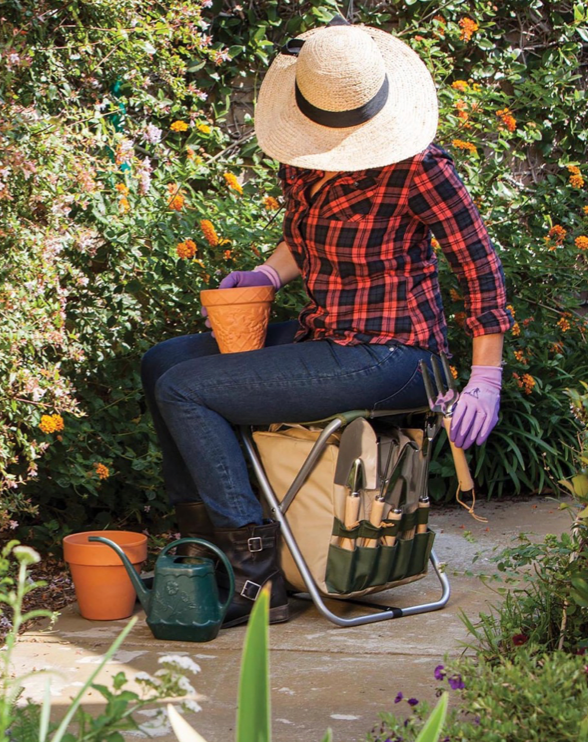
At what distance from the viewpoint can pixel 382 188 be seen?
2652 millimetres

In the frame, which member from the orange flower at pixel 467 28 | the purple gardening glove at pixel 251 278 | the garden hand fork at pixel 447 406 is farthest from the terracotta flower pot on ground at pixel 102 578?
the orange flower at pixel 467 28

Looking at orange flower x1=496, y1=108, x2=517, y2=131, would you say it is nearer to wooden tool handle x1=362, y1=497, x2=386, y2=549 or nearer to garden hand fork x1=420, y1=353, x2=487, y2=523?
garden hand fork x1=420, y1=353, x2=487, y2=523

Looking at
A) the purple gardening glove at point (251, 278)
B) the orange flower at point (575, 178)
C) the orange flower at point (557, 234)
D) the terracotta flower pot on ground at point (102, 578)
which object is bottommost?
the terracotta flower pot on ground at point (102, 578)

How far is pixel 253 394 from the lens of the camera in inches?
104

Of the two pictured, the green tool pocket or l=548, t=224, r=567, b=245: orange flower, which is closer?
the green tool pocket

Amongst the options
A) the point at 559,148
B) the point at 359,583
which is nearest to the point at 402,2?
the point at 559,148

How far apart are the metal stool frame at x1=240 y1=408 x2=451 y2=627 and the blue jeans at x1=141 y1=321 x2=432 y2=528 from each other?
2.0 inches

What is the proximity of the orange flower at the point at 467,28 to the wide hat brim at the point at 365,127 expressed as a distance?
166cm

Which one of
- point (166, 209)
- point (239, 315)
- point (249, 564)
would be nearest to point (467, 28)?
point (166, 209)

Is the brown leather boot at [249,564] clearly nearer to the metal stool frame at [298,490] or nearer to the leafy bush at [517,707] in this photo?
the metal stool frame at [298,490]

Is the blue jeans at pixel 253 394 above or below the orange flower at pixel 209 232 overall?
below

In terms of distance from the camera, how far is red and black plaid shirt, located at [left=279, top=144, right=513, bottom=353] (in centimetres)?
264

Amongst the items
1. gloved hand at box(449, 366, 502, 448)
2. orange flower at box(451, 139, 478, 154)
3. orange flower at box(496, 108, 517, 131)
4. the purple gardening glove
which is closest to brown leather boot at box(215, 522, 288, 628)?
gloved hand at box(449, 366, 502, 448)

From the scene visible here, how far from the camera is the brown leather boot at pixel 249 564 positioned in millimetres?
2645
